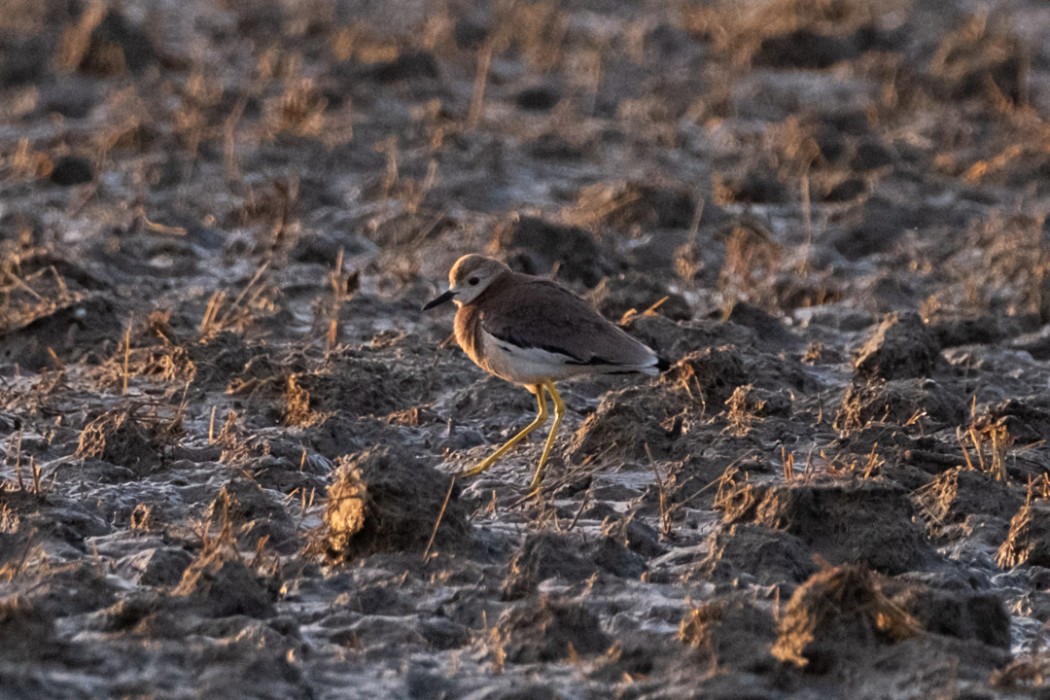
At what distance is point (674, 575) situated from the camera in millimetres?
5777

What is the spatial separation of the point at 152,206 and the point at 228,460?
12.3 ft

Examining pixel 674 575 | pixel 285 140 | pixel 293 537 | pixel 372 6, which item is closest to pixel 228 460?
pixel 293 537

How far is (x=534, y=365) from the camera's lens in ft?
21.4

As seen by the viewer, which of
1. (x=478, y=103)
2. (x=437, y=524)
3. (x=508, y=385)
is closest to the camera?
(x=437, y=524)

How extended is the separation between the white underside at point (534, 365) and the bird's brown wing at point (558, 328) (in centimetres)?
2

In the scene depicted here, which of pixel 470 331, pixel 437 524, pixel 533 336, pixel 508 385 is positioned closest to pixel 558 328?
pixel 533 336

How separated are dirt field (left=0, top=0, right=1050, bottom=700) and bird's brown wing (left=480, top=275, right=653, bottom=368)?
53 centimetres

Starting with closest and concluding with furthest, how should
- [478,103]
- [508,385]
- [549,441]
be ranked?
[549,441] → [508,385] → [478,103]

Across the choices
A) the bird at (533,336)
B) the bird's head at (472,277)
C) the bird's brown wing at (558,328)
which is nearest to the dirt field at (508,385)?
the bird at (533,336)

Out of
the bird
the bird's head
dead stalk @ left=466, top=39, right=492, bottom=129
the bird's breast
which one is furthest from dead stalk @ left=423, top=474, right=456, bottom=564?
dead stalk @ left=466, top=39, right=492, bottom=129

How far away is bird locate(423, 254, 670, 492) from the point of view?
6.45 metres

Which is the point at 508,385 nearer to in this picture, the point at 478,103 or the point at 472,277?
the point at 472,277

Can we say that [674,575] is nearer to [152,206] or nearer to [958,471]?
[958,471]

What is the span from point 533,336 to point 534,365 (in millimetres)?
118
